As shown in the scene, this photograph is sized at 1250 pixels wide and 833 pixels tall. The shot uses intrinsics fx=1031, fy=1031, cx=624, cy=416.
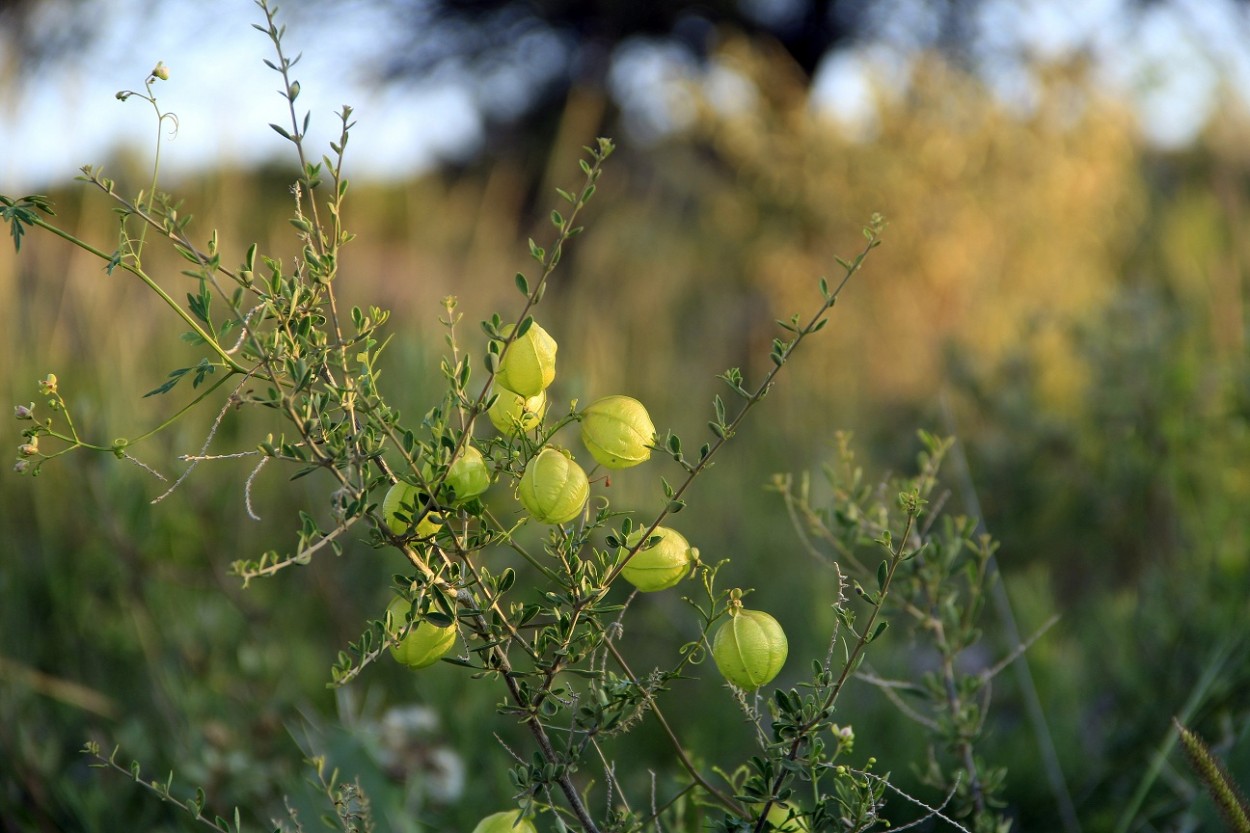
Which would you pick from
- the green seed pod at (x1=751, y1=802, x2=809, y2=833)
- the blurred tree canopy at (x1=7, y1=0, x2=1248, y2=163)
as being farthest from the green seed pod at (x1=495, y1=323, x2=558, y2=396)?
the blurred tree canopy at (x1=7, y1=0, x2=1248, y2=163)

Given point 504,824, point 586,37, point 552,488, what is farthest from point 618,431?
point 586,37

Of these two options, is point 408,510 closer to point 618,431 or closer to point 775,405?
point 618,431

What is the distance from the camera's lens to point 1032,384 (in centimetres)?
220

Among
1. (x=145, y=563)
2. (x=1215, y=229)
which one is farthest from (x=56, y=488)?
(x=1215, y=229)

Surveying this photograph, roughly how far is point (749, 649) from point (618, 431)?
0.12 meters

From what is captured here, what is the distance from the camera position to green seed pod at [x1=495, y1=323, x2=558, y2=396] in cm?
48

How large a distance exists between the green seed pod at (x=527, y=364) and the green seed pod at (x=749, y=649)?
14 centimetres

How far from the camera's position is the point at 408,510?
45 centimetres

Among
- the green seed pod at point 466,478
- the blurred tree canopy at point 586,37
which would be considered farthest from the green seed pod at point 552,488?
the blurred tree canopy at point 586,37

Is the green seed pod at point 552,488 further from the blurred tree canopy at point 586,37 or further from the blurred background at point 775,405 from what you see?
the blurred tree canopy at point 586,37

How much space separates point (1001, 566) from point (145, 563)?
138 cm

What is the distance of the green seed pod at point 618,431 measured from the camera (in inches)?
19.0

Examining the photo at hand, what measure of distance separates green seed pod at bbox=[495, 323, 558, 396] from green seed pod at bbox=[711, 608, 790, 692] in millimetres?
144

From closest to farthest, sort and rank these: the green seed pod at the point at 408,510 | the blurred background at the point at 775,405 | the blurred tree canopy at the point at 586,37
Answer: the green seed pod at the point at 408,510, the blurred background at the point at 775,405, the blurred tree canopy at the point at 586,37
